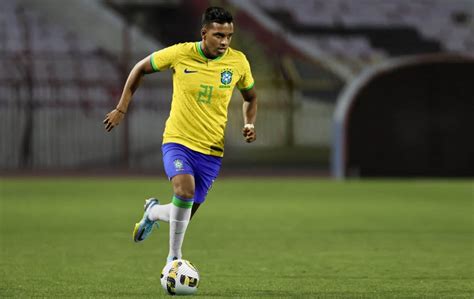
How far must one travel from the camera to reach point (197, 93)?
8.48 metres

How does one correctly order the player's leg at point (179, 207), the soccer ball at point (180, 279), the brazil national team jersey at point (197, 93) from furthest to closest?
the brazil national team jersey at point (197, 93) → the player's leg at point (179, 207) → the soccer ball at point (180, 279)

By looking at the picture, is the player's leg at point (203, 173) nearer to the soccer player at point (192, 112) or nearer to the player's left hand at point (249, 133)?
the soccer player at point (192, 112)

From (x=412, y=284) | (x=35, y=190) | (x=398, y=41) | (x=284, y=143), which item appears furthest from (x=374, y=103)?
(x=412, y=284)

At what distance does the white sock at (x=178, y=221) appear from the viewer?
27.4 feet

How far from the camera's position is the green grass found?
853cm

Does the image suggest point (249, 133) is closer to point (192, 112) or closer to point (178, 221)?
point (192, 112)

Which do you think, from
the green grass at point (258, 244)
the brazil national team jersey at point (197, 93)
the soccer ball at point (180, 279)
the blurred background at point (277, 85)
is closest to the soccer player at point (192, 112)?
the brazil national team jersey at point (197, 93)

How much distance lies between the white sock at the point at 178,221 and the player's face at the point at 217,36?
45.6 inches

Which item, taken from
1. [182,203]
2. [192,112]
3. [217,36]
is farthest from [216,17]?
[182,203]

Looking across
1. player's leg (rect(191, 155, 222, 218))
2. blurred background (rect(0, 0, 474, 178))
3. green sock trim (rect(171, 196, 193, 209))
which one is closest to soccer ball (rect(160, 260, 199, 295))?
green sock trim (rect(171, 196, 193, 209))

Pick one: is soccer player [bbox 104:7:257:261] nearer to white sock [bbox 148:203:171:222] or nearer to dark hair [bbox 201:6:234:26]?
dark hair [bbox 201:6:234:26]

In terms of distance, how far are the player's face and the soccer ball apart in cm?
162

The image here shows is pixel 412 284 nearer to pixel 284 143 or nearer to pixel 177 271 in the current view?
pixel 177 271

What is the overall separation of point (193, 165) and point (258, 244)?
3.70 m
